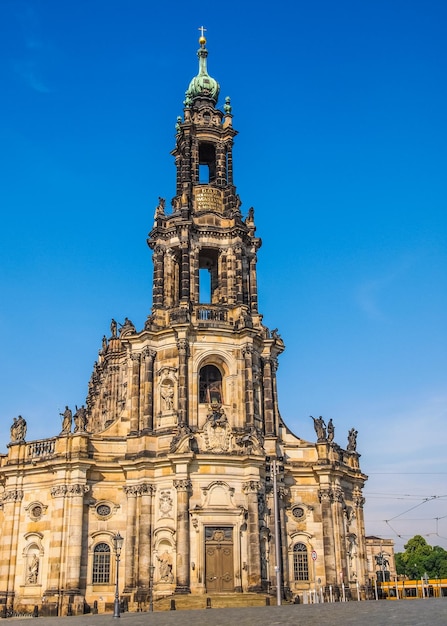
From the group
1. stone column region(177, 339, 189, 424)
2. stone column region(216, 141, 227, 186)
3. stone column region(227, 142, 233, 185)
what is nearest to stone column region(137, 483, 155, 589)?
stone column region(177, 339, 189, 424)

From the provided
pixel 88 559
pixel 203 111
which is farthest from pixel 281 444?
pixel 203 111

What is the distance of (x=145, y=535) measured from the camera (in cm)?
4391

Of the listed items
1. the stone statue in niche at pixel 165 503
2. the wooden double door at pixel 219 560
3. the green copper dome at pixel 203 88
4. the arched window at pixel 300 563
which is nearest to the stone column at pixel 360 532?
the arched window at pixel 300 563

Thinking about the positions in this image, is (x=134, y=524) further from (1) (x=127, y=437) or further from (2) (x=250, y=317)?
(2) (x=250, y=317)

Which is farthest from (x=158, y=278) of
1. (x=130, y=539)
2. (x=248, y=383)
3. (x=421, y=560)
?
(x=421, y=560)

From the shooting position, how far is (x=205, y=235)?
172 feet

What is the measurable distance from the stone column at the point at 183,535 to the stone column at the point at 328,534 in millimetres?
9674

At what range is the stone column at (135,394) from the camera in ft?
155

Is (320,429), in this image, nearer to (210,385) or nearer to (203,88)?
(210,385)

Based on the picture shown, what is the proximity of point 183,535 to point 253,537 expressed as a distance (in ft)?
13.3

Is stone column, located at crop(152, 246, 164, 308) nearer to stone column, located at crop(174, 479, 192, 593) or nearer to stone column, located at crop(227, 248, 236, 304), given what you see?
stone column, located at crop(227, 248, 236, 304)

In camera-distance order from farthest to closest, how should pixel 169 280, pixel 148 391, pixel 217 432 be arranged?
pixel 169 280, pixel 148 391, pixel 217 432

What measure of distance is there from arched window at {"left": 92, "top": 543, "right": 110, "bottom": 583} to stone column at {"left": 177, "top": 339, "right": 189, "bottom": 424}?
8.81 m

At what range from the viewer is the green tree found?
343 feet
